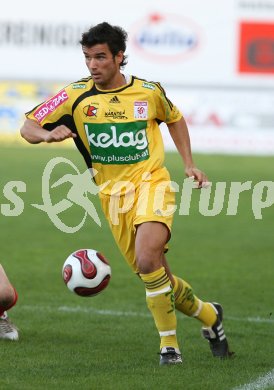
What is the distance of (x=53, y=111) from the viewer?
740cm

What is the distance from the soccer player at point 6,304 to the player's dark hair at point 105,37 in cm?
184

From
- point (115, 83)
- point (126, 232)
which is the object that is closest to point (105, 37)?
point (115, 83)

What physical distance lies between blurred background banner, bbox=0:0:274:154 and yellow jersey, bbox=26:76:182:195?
67.8 feet

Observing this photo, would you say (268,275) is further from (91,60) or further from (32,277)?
(91,60)

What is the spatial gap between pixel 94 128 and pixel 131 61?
2161cm

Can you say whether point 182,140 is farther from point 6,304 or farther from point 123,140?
point 6,304

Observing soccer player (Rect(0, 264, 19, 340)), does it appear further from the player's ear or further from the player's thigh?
the player's ear

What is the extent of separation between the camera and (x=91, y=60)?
7.30 metres

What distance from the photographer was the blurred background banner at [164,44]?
2841cm

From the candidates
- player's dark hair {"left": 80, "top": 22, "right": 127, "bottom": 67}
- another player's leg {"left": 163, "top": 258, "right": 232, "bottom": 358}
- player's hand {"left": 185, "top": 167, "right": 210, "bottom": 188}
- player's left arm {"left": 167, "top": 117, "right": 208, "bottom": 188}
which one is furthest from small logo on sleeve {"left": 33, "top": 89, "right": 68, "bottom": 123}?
another player's leg {"left": 163, "top": 258, "right": 232, "bottom": 358}

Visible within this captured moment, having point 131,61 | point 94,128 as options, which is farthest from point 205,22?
point 94,128

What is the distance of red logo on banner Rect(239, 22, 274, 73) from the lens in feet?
93.1

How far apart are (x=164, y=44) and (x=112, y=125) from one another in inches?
854

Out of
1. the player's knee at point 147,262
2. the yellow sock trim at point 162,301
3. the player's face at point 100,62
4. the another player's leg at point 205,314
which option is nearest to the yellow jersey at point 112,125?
the player's face at point 100,62
